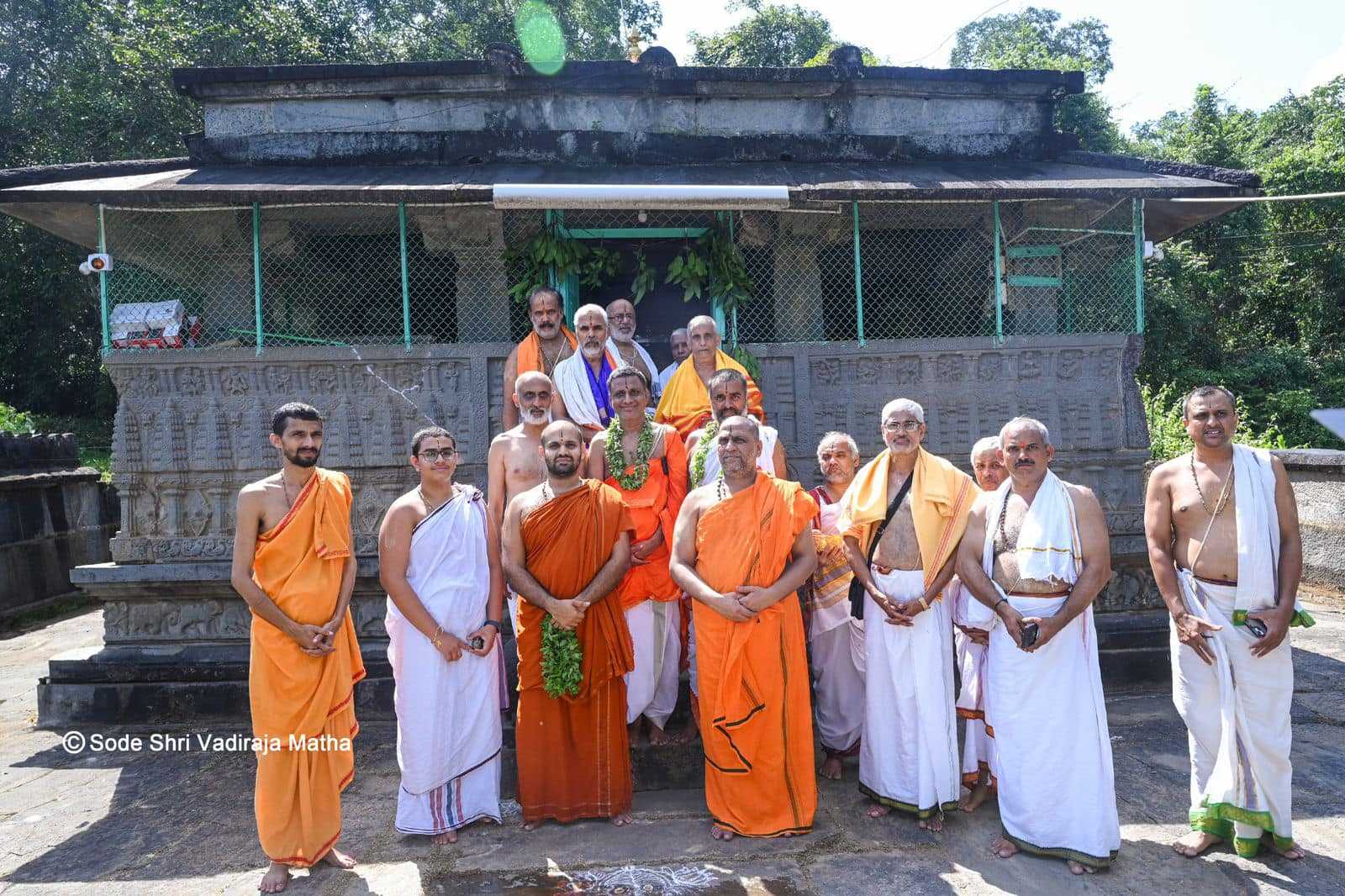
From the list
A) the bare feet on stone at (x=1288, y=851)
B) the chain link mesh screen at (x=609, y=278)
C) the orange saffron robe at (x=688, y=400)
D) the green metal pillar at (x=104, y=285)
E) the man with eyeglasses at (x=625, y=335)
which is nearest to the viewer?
the bare feet on stone at (x=1288, y=851)

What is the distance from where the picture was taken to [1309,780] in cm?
480

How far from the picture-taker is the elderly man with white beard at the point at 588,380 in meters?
5.67

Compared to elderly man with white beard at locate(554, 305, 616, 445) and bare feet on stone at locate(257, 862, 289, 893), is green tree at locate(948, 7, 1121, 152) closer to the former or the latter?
elderly man with white beard at locate(554, 305, 616, 445)


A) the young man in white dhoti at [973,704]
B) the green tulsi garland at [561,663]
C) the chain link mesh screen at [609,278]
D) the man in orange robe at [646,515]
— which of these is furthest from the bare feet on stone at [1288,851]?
the chain link mesh screen at [609,278]

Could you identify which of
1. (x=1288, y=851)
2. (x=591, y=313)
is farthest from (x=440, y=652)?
(x=1288, y=851)

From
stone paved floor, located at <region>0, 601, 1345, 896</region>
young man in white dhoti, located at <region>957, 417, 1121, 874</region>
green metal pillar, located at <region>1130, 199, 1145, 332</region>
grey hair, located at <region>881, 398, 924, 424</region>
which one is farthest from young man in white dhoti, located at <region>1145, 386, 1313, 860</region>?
green metal pillar, located at <region>1130, 199, 1145, 332</region>

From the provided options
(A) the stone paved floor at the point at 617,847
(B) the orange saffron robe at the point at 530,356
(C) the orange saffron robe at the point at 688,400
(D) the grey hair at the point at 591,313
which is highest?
(D) the grey hair at the point at 591,313

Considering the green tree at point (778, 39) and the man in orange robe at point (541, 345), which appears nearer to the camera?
the man in orange robe at point (541, 345)

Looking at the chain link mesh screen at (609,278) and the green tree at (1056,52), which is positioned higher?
the green tree at (1056,52)

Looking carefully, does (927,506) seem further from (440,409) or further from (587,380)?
(440,409)

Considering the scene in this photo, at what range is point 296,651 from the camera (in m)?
3.99

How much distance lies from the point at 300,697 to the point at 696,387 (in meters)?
3.01

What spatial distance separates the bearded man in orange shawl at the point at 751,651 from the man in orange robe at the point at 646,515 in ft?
2.08

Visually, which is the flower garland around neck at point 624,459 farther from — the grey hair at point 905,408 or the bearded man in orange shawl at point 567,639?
the grey hair at point 905,408
